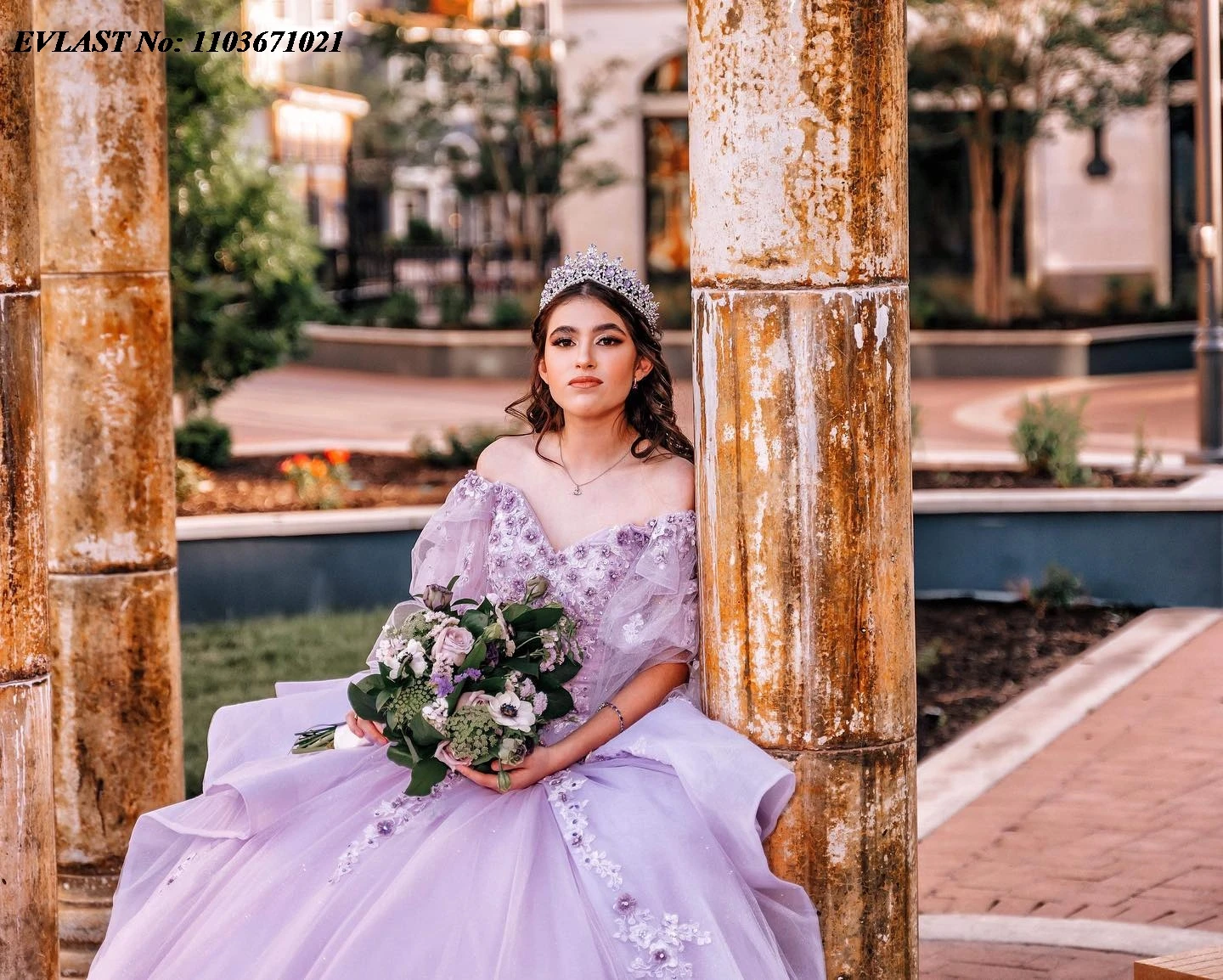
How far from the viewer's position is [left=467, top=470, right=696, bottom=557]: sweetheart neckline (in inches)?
141

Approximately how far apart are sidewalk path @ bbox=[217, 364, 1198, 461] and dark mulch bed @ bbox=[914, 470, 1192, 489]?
511mm

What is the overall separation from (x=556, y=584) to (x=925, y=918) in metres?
2.04

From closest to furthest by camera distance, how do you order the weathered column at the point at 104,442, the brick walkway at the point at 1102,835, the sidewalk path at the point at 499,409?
the weathered column at the point at 104,442, the brick walkway at the point at 1102,835, the sidewalk path at the point at 499,409

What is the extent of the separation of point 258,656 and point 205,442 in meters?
3.51

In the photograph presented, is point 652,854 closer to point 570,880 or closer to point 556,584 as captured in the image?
point 570,880

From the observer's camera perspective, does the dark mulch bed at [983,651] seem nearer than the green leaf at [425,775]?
No

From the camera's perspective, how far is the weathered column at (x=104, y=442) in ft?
15.4

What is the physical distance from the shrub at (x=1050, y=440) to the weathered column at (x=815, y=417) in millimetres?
7672

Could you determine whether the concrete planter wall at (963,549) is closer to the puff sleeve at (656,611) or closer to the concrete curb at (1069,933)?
the concrete curb at (1069,933)

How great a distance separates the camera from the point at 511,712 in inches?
127

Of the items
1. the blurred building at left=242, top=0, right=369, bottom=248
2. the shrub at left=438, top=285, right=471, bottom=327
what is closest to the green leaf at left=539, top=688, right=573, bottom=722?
the blurred building at left=242, top=0, right=369, bottom=248

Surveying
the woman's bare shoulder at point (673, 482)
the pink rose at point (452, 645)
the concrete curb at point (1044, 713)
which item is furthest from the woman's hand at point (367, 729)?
the concrete curb at point (1044, 713)

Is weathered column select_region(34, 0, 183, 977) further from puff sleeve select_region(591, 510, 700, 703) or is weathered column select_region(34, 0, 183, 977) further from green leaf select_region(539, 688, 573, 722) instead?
green leaf select_region(539, 688, 573, 722)

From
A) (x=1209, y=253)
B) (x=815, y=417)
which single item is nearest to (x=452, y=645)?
(x=815, y=417)
